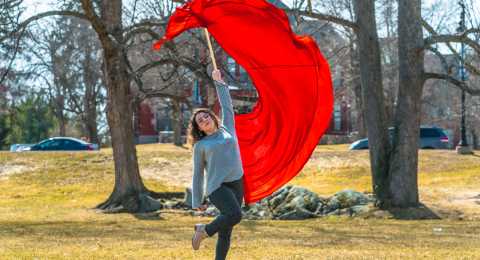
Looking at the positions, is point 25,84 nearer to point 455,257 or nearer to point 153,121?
point 153,121

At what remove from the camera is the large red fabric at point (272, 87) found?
6711 millimetres

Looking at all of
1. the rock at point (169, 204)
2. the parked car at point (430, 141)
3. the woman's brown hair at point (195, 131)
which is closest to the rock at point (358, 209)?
the rock at point (169, 204)

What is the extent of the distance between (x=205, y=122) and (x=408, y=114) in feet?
33.1

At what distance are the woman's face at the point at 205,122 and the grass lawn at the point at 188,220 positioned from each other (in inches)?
94.1

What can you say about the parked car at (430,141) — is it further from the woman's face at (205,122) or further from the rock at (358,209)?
the woman's face at (205,122)

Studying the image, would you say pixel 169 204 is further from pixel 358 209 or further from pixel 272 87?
pixel 272 87

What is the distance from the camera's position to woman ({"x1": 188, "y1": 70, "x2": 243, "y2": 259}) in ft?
16.2

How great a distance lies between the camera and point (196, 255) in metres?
6.98

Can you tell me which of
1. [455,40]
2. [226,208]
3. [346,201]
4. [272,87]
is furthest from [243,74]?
[226,208]

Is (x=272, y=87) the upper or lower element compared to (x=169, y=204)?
upper

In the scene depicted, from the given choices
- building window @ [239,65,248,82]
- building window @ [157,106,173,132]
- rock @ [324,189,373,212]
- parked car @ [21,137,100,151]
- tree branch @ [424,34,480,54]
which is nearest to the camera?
tree branch @ [424,34,480,54]

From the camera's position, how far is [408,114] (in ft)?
45.1

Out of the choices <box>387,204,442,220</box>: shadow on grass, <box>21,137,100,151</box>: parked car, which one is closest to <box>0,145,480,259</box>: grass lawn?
<box>387,204,442,220</box>: shadow on grass

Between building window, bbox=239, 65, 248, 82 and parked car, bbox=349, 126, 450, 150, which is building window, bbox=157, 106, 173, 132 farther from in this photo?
parked car, bbox=349, 126, 450, 150
